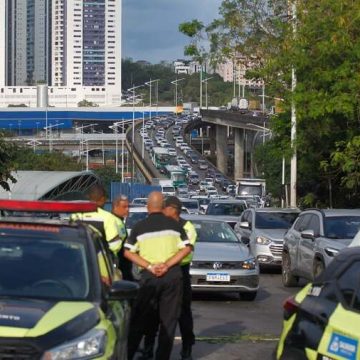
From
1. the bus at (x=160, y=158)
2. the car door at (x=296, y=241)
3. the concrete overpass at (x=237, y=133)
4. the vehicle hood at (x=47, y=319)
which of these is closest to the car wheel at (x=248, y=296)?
the car door at (x=296, y=241)

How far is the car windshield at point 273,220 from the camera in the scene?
2544 cm

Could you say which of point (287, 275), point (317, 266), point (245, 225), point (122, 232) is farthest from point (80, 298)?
point (245, 225)

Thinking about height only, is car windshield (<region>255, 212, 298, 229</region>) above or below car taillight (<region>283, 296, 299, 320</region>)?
below

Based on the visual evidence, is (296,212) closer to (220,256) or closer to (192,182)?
(220,256)

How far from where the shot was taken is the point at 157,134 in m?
145

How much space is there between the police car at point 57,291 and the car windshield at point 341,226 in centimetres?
1034

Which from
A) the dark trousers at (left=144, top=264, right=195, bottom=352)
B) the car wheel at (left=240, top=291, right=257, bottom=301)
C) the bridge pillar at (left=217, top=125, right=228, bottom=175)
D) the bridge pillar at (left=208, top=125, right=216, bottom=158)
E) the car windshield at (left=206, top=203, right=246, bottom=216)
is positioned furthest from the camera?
the bridge pillar at (left=208, top=125, right=216, bottom=158)

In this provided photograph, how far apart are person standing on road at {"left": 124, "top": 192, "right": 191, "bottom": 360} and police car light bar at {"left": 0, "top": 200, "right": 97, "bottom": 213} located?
1.85 m

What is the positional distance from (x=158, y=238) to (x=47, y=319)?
321cm

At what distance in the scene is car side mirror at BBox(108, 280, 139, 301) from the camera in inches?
308

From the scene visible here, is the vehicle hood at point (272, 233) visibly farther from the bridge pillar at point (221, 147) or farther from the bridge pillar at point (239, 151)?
the bridge pillar at point (221, 147)

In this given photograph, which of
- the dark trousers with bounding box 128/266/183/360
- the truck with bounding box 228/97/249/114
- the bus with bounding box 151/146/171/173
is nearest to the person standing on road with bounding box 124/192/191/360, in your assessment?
the dark trousers with bounding box 128/266/183/360

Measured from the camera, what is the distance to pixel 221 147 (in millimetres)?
138625

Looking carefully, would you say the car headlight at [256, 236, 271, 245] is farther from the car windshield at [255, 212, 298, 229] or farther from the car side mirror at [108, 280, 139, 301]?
the car side mirror at [108, 280, 139, 301]
